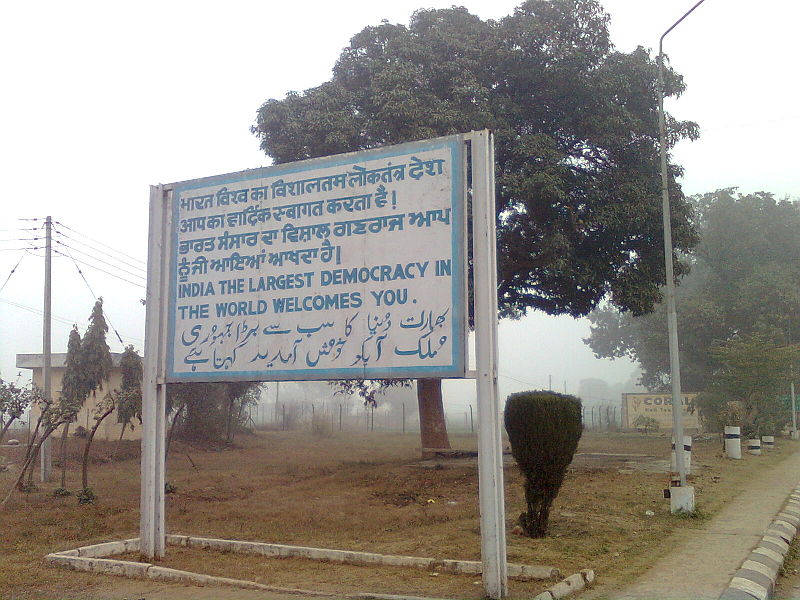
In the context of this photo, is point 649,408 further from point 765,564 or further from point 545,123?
point 765,564

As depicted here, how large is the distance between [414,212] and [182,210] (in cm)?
290

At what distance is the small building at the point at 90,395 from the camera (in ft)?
89.0

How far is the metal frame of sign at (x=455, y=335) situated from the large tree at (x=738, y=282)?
3331cm

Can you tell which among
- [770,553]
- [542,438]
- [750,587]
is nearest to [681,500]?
[770,553]

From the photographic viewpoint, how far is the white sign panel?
21.8ft

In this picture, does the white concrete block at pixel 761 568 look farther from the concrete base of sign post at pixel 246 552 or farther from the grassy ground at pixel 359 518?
the concrete base of sign post at pixel 246 552

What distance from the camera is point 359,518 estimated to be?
10922mm

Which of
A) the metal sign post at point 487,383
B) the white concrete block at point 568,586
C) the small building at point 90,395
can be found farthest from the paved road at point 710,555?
the small building at point 90,395

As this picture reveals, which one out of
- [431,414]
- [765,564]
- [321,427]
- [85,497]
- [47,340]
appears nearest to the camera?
[765,564]

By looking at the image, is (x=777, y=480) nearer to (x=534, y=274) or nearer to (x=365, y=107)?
(x=534, y=274)

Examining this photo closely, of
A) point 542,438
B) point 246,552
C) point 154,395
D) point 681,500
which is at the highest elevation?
point 154,395

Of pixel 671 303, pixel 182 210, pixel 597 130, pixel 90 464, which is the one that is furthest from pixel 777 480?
pixel 90 464

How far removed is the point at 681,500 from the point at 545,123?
1066 cm

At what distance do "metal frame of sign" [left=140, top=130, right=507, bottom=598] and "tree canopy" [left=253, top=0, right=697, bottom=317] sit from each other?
9375 millimetres
